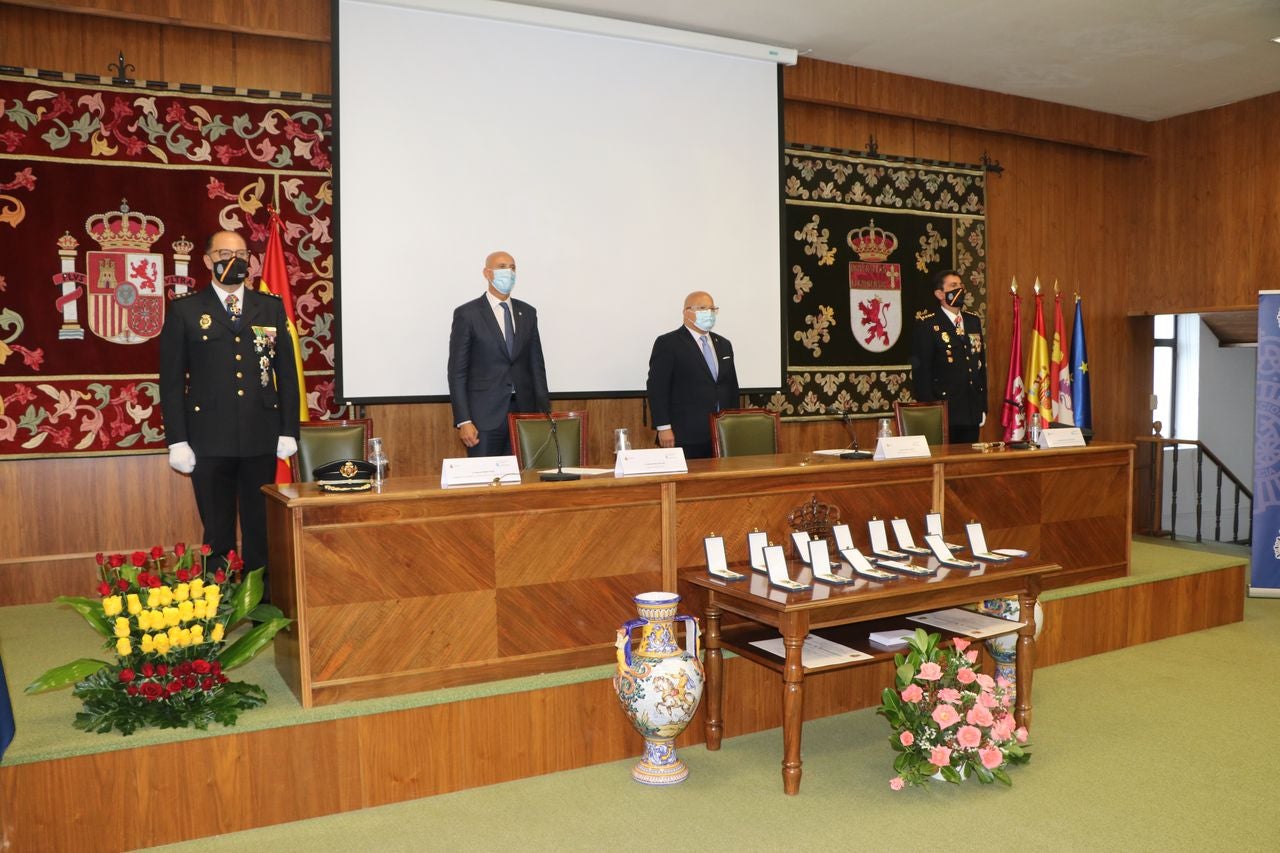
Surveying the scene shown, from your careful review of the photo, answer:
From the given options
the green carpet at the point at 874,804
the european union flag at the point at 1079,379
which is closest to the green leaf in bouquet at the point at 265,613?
the green carpet at the point at 874,804

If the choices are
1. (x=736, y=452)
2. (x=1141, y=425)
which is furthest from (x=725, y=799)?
(x=1141, y=425)

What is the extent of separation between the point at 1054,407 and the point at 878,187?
7.09 feet

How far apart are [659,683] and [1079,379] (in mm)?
5687

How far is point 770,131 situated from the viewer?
611cm

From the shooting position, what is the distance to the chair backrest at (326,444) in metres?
4.10

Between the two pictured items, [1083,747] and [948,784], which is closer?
[948,784]

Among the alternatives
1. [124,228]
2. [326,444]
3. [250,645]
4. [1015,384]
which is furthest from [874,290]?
[250,645]

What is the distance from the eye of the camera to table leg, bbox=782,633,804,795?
111 inches

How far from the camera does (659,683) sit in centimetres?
287

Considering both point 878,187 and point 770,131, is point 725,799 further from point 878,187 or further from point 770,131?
point 878,187

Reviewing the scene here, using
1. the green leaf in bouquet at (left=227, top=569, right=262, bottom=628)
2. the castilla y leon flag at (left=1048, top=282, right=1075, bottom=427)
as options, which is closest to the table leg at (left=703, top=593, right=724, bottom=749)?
the green leaf in bouquet at (left=227, top=569, right=262, bottom=628)

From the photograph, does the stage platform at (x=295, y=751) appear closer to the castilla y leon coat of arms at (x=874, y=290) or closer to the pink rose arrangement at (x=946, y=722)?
the pink rose arrangement at (x=946, y=722)

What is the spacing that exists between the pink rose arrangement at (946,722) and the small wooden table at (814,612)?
0.47 feet

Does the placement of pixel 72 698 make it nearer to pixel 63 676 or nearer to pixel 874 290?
pixel 63 676
